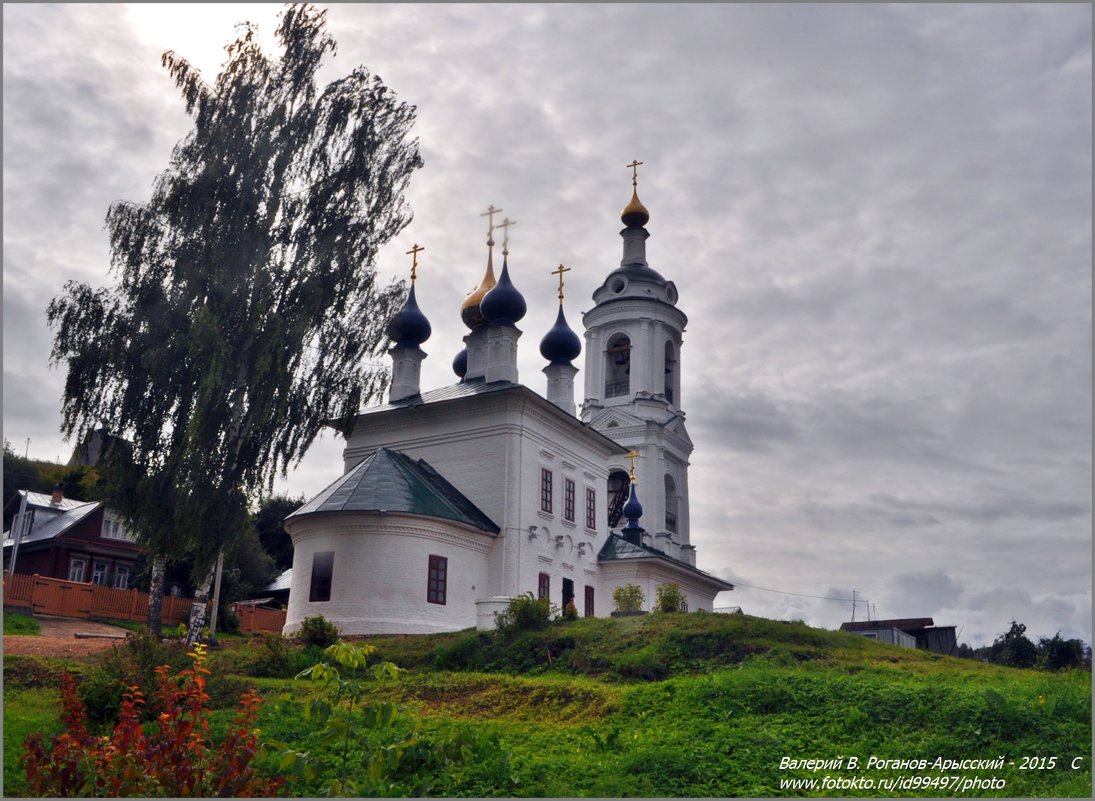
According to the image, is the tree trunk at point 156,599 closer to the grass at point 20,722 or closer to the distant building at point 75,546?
the grass at point 20,722

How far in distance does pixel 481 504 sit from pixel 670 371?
63.9ft

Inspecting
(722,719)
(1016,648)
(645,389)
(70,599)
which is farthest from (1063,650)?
(70,599)

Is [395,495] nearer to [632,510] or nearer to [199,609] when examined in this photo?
[199,609]

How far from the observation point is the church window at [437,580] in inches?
1050

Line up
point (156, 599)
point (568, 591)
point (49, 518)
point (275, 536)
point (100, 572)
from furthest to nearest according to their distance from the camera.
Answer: point (275, 536) < point (49, 518) < point (100, 572) < point (568, 591) < point (156, 599)

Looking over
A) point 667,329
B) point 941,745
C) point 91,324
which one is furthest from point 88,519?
point 941,745

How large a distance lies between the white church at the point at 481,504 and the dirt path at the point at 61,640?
492cm

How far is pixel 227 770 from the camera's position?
9.16m

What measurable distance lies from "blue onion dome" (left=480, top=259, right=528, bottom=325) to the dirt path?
1423cm

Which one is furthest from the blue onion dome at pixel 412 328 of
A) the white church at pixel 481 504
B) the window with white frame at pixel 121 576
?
the window with white frame at pixel 121 576

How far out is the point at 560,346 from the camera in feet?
117

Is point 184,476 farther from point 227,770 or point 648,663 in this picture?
point 227,770

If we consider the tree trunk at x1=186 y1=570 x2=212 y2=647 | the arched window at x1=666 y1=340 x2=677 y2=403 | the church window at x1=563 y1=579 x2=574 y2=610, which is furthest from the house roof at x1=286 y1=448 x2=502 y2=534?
the arched window at x1=666 y1=340 x2=677 y2=403

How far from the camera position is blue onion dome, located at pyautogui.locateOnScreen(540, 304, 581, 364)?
35719 mm
